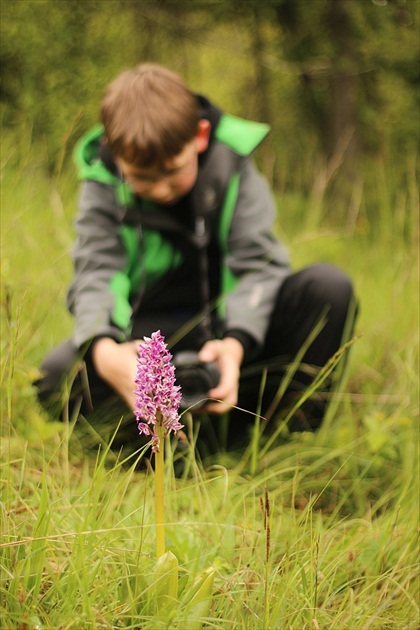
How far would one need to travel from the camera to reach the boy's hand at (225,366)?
5.99ft

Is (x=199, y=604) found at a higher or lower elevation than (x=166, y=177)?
lower

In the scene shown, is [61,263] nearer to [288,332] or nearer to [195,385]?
[288,332]

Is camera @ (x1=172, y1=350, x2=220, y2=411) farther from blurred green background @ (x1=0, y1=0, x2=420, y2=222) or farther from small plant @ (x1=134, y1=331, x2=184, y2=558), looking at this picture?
blurred green background @ (x1=0, y1=0, x2=420, y2=222)

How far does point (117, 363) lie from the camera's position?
1.92 metres

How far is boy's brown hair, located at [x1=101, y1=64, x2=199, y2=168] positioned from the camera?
193cm

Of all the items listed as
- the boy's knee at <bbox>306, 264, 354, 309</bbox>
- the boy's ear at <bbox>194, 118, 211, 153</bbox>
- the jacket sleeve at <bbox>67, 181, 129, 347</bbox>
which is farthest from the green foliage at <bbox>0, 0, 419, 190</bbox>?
the boy's knee at <bbox>306, 264, 354, 309</bbox>

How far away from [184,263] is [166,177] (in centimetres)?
40

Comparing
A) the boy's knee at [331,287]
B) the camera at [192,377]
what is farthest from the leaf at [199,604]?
the boy's knee at [331,287]

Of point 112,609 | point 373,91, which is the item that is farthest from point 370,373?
point 373,91

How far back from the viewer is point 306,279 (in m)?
2.14

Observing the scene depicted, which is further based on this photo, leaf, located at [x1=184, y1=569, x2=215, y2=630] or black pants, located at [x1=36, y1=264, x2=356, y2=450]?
black pants, located at [x1=36, y1=264, x2=356, y2=450]

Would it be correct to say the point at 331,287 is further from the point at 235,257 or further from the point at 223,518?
the point at 223,518

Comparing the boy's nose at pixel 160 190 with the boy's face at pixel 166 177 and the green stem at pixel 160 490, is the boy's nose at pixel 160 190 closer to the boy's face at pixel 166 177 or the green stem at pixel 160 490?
the boy's face at pixel 166 177

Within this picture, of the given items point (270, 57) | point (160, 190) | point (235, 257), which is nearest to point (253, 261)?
point (235, 257)
